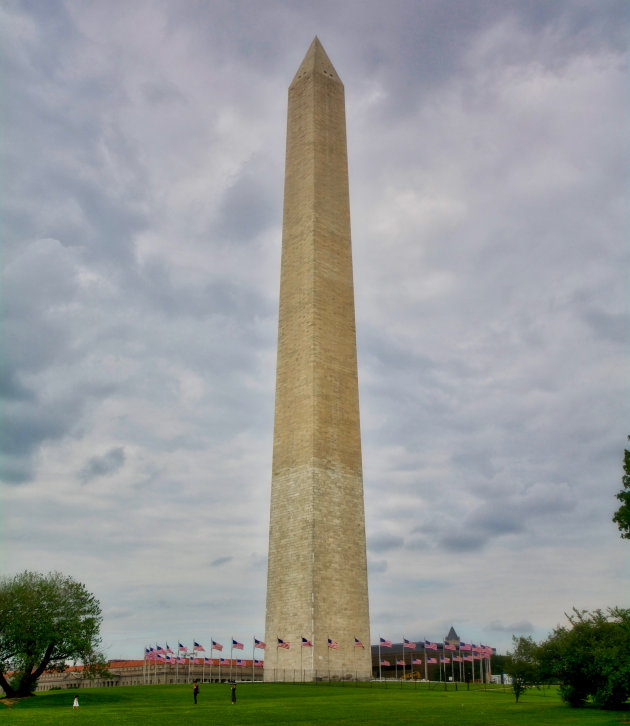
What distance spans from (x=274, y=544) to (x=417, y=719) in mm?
24622

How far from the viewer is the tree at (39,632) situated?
43531 mm

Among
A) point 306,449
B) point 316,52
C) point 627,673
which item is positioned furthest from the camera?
point 316,52

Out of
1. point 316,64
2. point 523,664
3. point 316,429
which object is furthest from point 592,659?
point 316,64

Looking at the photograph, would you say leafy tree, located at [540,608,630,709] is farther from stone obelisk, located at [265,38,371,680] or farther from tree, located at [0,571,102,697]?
tree, located at [0,571,102,697]

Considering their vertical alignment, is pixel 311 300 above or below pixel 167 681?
above

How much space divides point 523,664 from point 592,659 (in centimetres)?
532

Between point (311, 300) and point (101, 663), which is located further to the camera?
point (311, 300)

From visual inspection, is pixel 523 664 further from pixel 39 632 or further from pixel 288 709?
pixel 39 632

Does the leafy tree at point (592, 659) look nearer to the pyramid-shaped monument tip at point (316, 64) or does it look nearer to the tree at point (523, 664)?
the tree at point (523, 664)

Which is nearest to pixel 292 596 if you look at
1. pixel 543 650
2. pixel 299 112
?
pixel 543 650

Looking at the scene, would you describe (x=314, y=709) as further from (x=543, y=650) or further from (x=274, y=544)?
(x=274, y=544)

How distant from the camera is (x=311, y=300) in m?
53.5

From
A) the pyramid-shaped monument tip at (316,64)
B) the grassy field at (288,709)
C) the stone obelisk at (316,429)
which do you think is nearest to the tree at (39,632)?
the grassy field at (288,709)

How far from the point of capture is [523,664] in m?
37.2
